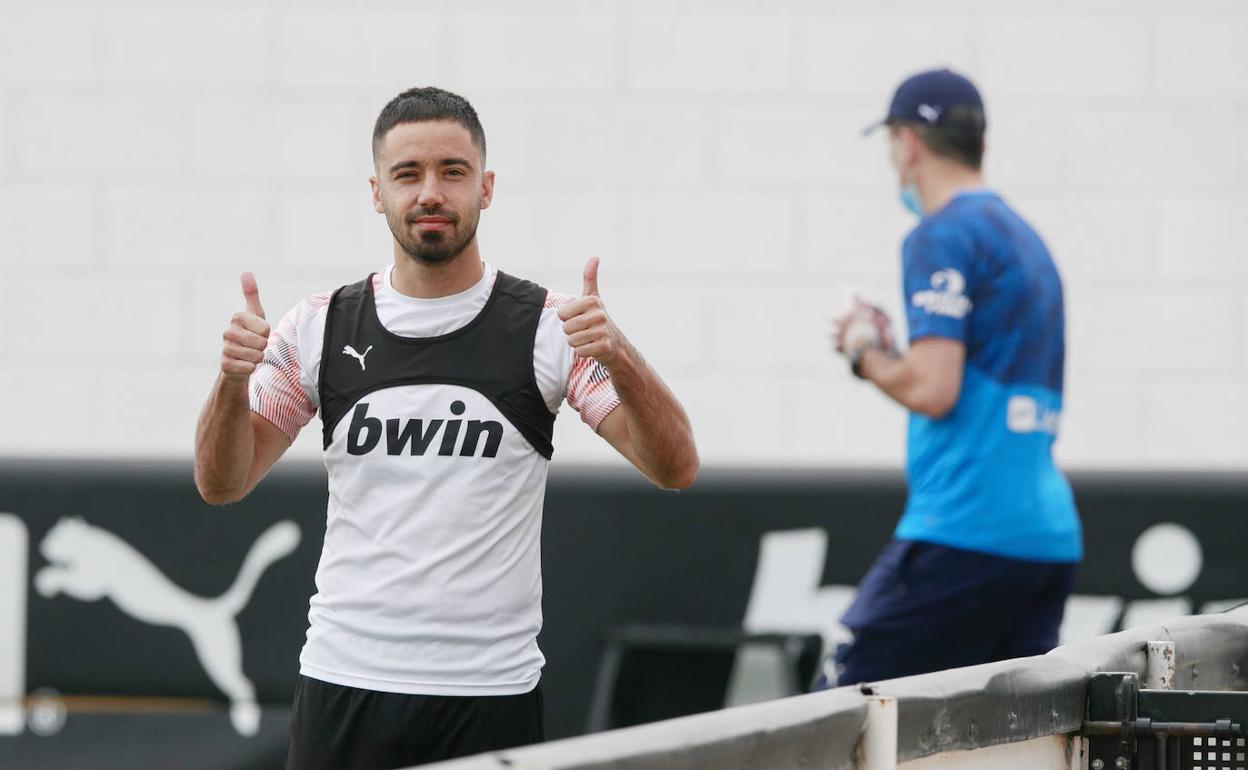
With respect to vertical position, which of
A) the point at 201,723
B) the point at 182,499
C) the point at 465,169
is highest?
the point at 465,169

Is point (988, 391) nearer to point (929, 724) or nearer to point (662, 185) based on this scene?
point (662, 185)

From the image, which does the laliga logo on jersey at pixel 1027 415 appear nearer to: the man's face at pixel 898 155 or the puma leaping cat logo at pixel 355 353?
the man's face at pixel 898 155

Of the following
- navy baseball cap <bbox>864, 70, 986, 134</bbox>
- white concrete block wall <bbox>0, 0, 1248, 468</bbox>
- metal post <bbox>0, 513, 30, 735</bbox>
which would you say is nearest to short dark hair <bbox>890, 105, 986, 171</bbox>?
navy baseball cap <bbox>864, 70, 986, 134</bbox>

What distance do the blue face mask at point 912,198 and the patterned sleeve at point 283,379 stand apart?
1.69 m

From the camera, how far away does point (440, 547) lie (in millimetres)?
2678

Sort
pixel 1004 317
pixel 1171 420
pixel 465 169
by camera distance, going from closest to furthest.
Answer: pixel 465 169 < pixel 1004 317 < pixel 1171 420

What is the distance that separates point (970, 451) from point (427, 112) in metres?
1.64

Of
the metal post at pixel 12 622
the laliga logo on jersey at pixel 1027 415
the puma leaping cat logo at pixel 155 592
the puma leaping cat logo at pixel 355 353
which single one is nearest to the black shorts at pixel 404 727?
the puma leaping cat logo at pixel 355 353

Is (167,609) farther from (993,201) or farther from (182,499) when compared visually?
(993,201)

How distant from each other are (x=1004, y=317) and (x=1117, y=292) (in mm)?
1084

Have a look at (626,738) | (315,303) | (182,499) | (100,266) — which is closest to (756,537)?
(182,499)

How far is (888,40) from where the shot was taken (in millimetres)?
4809

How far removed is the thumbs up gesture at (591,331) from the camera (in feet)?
8.19

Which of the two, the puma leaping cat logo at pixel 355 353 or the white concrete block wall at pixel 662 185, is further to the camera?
the white concrete block wall at pixel 662 185
